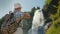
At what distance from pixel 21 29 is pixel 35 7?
11.4 inches

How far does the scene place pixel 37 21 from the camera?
2479mm

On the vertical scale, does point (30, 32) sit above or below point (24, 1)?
below

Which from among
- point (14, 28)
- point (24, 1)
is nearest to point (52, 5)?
point (24, 1)

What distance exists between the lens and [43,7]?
Result: 8.19 ft

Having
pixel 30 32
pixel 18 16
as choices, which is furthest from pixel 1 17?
pixel 30 32

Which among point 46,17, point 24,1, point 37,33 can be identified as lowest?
point 37,33

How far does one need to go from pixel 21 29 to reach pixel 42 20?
0.26 meters

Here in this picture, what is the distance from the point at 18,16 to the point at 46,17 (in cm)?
32

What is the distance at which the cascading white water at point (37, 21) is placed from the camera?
2479 mm

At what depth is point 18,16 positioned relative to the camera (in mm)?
2555

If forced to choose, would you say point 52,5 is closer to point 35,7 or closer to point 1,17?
point 35,7

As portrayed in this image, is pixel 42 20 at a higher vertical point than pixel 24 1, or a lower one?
lower

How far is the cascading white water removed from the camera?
8.13 ft

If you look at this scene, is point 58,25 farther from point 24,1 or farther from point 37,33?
point 24,1
